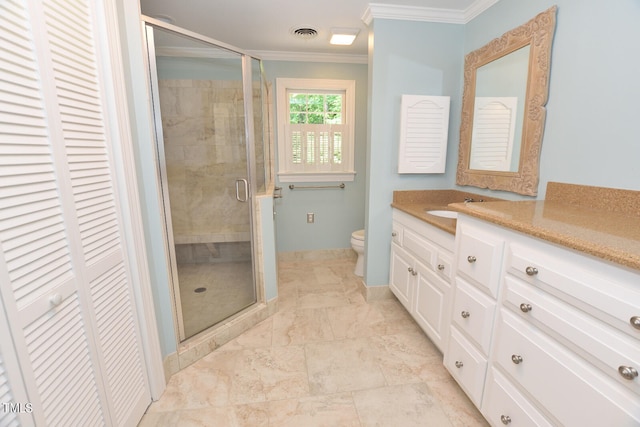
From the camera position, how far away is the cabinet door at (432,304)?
1.60 metres

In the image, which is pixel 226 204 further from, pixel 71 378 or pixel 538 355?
pixel 538 355

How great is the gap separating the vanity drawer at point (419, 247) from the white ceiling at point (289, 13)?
62.6 inches

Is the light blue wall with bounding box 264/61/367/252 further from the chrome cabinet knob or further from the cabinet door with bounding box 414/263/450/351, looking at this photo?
the chrome cabinet knob

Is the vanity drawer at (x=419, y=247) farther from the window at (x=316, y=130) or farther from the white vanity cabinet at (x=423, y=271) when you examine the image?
the window at (x=316, y=130)

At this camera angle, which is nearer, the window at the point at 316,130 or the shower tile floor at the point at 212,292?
the shower tile floor at the point at 212,292

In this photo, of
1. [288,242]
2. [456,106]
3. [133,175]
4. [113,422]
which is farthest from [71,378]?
[456,106]

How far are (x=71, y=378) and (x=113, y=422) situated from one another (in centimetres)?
36

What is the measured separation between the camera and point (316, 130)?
304 cm

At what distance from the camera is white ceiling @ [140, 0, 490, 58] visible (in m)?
1.93

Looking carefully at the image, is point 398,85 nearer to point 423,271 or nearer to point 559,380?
point 423,271

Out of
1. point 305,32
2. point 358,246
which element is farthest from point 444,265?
point 305,32

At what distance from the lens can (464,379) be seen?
136 centimetres

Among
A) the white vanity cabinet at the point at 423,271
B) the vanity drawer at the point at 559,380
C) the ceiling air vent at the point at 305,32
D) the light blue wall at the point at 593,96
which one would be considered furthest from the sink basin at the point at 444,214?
the ceiling air vent at the point at 305,32

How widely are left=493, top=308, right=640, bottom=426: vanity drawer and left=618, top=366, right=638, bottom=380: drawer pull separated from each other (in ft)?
0.16
